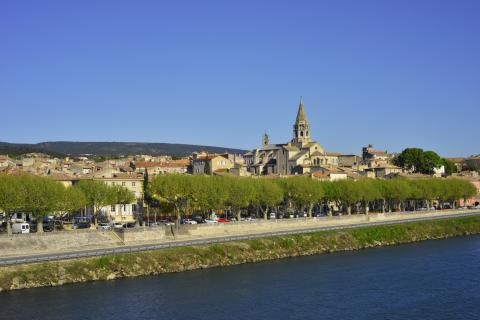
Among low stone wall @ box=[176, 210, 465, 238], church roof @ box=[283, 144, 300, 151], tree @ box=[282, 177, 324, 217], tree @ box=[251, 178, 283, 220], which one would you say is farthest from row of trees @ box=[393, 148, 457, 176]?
tree @ box=[251, 178, 283, 220]

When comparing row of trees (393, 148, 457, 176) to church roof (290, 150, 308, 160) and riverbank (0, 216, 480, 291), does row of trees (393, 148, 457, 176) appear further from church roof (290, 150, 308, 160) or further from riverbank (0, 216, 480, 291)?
riverbank (0, 216, 480, 291)

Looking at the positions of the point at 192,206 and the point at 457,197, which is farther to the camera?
the point at 457,197

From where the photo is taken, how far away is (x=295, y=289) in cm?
4444

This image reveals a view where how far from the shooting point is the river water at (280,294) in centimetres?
→ 3794

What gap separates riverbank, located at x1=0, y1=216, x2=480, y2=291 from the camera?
4406 cm

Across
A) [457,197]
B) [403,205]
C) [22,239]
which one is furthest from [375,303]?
[457,197]

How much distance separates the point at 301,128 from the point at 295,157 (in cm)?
1322

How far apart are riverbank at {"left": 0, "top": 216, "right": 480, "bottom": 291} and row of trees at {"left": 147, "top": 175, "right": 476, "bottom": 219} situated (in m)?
9.27

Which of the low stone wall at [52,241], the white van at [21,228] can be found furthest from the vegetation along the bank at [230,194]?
the low stone wall at [52,241]

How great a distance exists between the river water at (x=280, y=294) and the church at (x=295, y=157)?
56.5 m

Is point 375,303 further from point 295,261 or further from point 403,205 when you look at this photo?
point 403,205

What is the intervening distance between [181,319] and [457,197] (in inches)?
2842

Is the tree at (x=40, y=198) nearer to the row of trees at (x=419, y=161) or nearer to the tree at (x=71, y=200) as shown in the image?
the tree at (x=71, y=200)

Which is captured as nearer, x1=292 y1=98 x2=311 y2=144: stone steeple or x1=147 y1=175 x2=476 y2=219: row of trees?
x1=147 y1=175 x2=476 y2=219: row of trees
